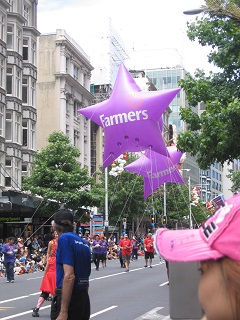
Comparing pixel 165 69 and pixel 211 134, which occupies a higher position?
pixel 165 69

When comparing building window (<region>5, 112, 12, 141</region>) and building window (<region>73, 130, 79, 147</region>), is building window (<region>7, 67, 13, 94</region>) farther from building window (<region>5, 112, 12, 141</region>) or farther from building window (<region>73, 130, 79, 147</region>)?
building window (<region>73, 130, 79, 147</region>)

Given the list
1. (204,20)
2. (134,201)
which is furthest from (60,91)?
(204,20)

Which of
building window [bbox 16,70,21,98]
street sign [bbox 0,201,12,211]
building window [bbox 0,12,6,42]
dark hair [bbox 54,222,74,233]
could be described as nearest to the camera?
dark hair [bbox 54,222,74,233]

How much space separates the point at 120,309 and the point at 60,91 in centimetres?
4780

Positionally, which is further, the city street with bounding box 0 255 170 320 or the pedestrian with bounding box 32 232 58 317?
the city street with bounding box 0 255 170 320

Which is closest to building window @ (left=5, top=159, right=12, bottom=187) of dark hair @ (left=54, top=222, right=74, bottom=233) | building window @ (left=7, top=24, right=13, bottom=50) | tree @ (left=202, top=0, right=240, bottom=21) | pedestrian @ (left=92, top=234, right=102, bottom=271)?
building window @ (left=7, top=24, right=13, bottom=50)

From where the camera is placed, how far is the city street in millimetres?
14094

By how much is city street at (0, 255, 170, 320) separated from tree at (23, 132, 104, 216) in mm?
19533

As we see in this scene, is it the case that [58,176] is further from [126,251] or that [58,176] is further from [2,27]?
[126,251]

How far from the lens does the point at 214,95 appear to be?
21797mm

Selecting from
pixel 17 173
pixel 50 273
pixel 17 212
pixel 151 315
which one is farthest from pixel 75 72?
pixel 50 273

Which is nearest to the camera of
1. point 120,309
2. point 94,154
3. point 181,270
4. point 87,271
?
point 181,270

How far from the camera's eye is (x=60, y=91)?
2425 inches

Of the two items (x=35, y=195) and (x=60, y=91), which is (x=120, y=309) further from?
(x=60, y=91)
